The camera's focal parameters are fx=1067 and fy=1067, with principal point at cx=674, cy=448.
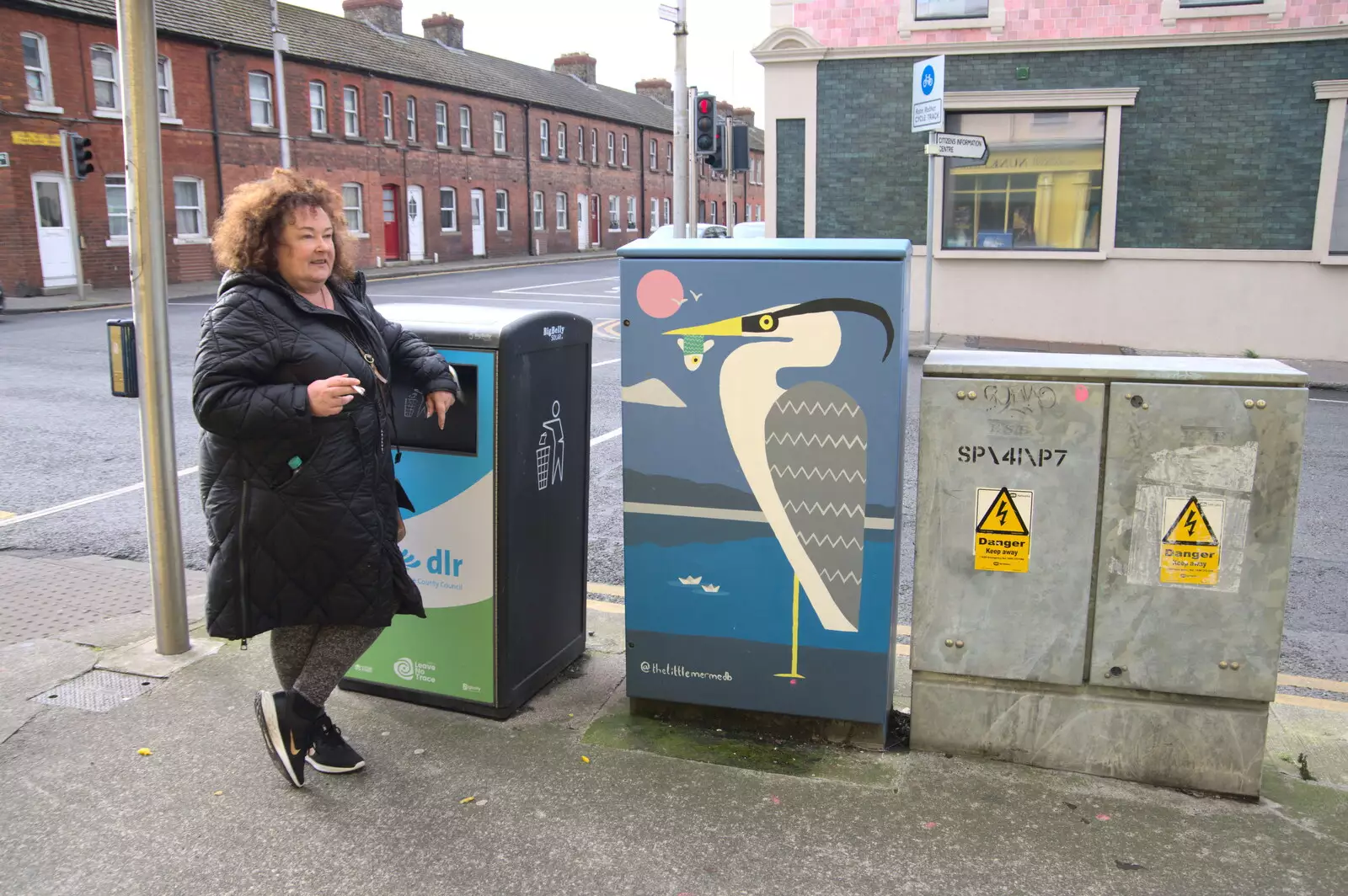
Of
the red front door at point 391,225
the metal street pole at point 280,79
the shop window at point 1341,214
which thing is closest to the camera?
the shop window at point 1341,214

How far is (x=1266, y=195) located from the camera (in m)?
14.5

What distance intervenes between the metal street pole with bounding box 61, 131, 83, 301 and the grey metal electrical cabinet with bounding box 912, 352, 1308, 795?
2364 cm

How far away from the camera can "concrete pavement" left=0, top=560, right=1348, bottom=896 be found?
2811 mm

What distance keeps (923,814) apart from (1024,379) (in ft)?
4.30

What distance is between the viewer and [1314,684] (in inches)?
167

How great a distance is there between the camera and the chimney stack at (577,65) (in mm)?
51406

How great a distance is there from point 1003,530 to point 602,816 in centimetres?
147

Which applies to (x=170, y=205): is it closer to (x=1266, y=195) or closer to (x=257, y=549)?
(x=1266, y=195)

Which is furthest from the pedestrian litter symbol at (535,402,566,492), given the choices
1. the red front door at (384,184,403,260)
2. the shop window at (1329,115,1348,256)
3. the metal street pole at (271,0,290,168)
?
the red front door at (384,184,403,260)

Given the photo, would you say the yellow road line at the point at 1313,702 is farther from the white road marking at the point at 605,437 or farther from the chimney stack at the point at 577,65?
the chimney stack at the point at 577,65

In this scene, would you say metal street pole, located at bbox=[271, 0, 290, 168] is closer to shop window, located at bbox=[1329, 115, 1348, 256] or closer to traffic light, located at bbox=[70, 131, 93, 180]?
traffic light, located at bbox=[70, 131, 93, 180]

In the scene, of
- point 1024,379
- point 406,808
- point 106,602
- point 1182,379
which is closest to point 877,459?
point 1024,379

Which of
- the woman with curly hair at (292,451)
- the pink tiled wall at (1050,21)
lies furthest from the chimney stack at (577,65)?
the woman with curly hair at (292,451)

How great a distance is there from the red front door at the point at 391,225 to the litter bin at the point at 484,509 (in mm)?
33387
